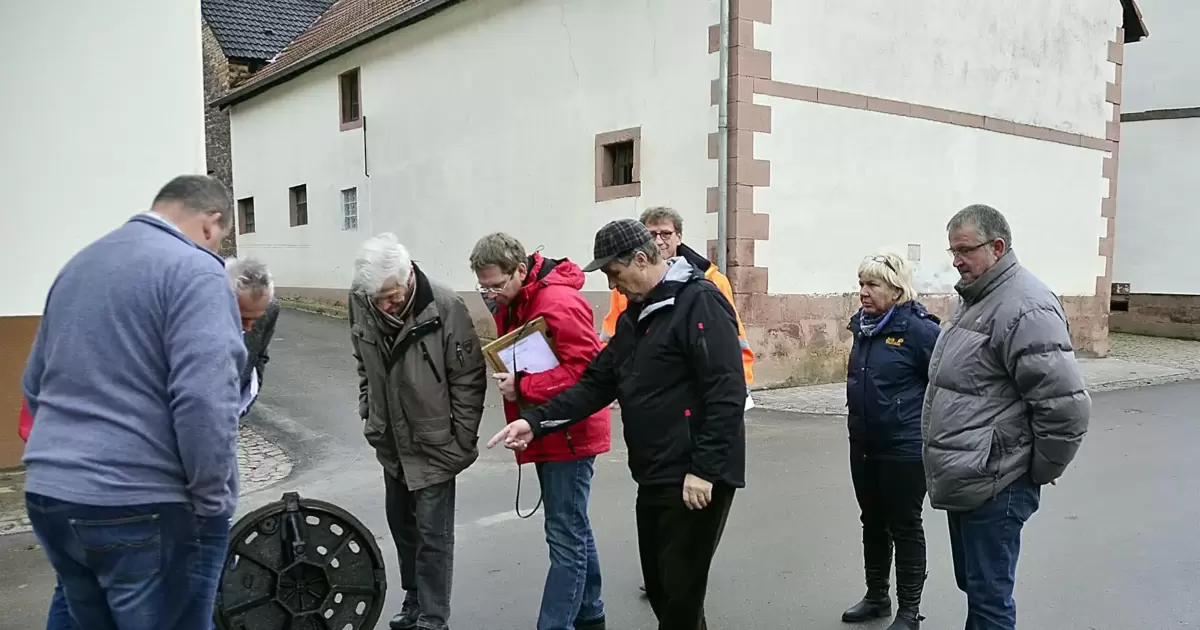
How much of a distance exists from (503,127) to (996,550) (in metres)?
12.4

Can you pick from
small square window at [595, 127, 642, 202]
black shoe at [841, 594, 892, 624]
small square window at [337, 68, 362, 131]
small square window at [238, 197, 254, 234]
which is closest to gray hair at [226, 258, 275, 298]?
black shoe at [841, 594, 892, 624]

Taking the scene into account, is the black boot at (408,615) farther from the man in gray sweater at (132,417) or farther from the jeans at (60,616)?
the man in gray sweater at (132,417)

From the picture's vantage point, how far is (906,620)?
4.09 meters

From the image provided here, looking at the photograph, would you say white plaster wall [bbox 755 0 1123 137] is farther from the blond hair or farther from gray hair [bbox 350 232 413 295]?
gray hair [bbox 350 232 413 295]

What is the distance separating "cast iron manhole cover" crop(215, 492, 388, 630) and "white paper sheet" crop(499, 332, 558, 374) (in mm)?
886

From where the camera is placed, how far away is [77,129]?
7.13m

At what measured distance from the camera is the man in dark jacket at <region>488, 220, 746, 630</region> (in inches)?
122

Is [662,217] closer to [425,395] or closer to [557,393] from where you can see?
[557,393]

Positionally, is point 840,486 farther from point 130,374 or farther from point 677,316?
point 130,374

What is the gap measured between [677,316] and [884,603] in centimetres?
211

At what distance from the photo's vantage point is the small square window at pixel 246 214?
23.1 meters

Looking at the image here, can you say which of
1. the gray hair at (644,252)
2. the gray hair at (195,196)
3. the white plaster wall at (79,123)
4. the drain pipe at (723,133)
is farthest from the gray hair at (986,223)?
the drain pipe at (723,133)

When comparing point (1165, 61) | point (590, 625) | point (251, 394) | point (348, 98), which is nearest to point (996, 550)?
point (590, 625)

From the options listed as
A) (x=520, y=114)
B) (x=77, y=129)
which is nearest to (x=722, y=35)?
(x=520, y=114)
